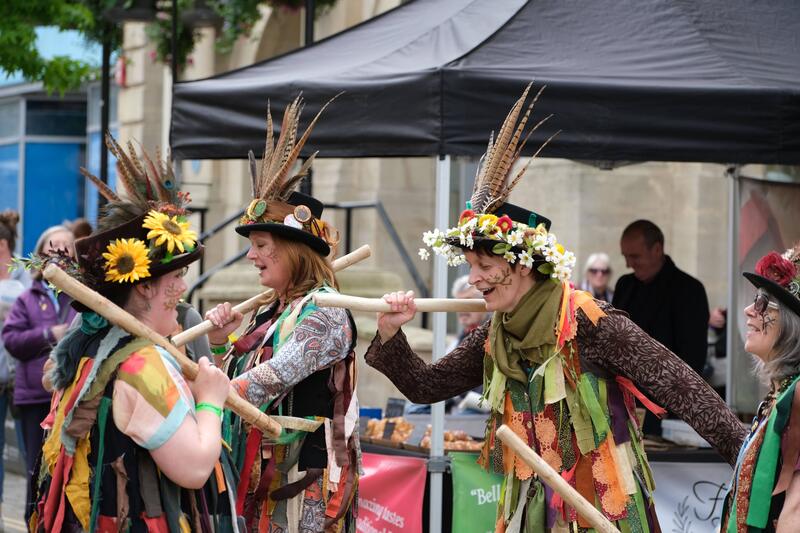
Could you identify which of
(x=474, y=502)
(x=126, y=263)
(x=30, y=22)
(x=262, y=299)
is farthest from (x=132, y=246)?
(x=30, y=22)

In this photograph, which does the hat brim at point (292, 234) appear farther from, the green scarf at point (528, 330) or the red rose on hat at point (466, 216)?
the green scarf at point (528, 330)

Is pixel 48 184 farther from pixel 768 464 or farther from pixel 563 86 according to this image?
pixel 768 464

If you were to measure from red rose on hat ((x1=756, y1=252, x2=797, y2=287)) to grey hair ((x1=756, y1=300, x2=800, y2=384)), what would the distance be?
3.1 inches

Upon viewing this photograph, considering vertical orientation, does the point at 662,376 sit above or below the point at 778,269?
below

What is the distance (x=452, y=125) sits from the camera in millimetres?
5883

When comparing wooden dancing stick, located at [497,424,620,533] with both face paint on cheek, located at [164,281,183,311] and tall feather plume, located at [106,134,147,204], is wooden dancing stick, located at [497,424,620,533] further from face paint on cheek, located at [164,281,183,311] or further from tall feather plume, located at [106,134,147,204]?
tall feather plume, located at [106,134,147,204]

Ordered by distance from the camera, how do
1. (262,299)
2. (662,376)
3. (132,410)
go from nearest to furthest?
(132,410) → (662,376) → (262,299)

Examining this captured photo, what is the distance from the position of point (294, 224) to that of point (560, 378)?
118 centimetres

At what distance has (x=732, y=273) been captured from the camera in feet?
27.8

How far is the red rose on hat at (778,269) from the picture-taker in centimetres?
401

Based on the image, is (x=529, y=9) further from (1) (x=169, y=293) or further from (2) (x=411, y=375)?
(1) (x=169, y=293)

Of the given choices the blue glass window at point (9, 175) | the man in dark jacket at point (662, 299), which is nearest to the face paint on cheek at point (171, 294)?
the man in dark jacket at point (662, 299)

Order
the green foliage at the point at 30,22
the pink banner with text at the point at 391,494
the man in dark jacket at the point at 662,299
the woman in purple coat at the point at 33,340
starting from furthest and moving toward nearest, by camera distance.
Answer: the green foliage at the point at 30,22 → the woman in purple coat at the point at 33,340 → the man in dark jacket at the point at 662,299 → the pink banner with text at the point at 391,494

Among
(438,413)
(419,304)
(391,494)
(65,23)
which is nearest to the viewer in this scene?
(419,304)
